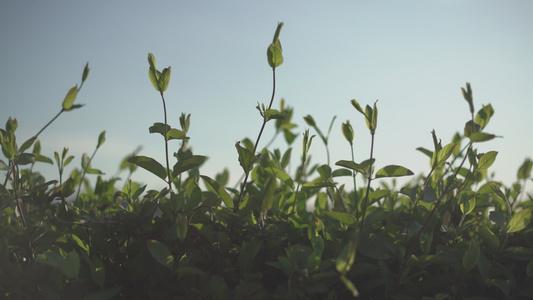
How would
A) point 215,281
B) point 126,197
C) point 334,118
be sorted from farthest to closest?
point 334,118
point 126,197
point 215,281

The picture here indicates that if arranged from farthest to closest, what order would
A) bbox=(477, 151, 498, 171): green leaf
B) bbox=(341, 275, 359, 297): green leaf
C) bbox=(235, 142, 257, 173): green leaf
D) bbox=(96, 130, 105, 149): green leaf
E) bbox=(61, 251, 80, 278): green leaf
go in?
bbox=(96, 130, 105, 149): green leaf < bbox=(477, 151, 498, 171): green leaf < bbox=(235, 142, 257, 173): green leaf < bbox=(61, 251, 80, 278): green leaf < bbox=(341, 275, 359, 297): green leaf

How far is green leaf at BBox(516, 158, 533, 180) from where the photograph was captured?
167 cm

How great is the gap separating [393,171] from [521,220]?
12.9 inches

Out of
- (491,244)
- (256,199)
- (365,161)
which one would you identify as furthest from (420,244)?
(256,199)

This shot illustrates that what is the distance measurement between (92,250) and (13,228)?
0.22 m

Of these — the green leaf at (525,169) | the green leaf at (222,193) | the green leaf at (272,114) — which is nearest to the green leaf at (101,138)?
the green leaf at (222,193)

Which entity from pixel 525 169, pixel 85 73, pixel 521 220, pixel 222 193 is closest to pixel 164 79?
pixel 85 73

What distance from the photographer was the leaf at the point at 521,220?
103cm

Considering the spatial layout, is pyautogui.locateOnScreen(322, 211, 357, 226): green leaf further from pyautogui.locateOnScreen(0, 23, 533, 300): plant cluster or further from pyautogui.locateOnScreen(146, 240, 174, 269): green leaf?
pyautogui.locateOnScreen(146, 240, 174, 269): green leaf

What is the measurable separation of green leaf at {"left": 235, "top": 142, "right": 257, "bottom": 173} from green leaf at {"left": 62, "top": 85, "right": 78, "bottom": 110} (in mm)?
448

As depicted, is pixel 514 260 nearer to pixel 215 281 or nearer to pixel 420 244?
pixel 420 244

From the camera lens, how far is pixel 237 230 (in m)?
1.14

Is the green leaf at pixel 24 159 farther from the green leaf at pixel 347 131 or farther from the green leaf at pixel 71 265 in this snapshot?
the green leaf at pixel 347 131

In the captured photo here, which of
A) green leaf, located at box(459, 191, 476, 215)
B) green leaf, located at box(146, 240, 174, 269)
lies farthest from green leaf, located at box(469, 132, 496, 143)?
green leaf, located at box(146, 240, 174, 269)
